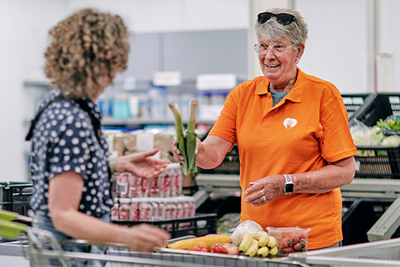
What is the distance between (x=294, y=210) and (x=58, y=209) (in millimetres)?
1117

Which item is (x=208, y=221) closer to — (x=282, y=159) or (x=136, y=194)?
(x=136, y=194)

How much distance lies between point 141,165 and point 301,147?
756 millimetres

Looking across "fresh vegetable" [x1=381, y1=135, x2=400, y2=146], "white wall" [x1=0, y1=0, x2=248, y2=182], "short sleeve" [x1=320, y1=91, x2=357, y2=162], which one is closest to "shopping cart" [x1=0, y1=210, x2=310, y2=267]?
"short sleeve" [x1=320, y1=91, x2=357, y2=162]

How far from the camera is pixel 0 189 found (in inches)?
92.7

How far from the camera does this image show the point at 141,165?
5.20ft

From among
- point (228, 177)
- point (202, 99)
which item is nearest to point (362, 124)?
point (228, 177)

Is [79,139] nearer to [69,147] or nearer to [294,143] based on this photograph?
[69,147]

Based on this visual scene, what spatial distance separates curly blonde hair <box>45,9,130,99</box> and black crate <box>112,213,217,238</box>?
1494 millimetres

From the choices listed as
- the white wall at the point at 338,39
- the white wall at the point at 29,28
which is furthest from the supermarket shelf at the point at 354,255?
the white wall at the point at 29,28

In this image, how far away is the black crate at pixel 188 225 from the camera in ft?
9.02

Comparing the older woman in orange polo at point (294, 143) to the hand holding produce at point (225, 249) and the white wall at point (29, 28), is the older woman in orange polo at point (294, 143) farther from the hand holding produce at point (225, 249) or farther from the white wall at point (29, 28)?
the white wall at point (29, 28)

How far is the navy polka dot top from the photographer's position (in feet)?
4.13

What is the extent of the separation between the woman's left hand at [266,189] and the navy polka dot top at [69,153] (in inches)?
27.2

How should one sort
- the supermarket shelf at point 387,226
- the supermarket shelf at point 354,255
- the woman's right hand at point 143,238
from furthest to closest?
the supermarket shelf at point 387,226, the supermarket shelf at point 354,255, the woman's right hand at point 143,238
